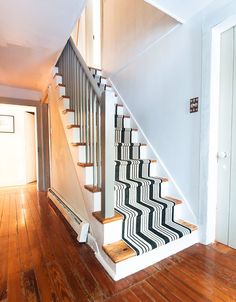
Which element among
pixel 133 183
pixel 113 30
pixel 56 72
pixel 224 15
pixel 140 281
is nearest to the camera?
pixel 140 281

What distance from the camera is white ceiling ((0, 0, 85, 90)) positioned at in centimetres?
155

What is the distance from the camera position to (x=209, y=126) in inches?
62.7

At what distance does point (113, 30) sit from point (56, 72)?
134cm

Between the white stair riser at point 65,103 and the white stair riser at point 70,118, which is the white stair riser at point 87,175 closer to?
the white stair riser at point 70,118

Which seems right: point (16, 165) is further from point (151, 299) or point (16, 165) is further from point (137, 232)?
point (151, 299)

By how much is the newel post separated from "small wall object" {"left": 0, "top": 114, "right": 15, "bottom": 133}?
13.8 ft

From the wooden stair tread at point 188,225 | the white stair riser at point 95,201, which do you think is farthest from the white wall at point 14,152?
the wooden stair tread at point 188,225

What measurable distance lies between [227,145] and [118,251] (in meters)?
1.30

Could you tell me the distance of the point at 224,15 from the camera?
1.45 m

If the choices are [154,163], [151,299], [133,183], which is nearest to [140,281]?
[151,299]

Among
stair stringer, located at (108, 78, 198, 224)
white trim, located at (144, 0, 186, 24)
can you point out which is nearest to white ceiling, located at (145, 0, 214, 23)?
white trim, located at (144, 0, 186, 24)

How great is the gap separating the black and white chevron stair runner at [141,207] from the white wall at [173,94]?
249 millimetres

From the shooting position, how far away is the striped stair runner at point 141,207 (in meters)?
1.48

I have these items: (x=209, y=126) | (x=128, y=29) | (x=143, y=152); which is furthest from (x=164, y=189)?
(x=128, y=29)
